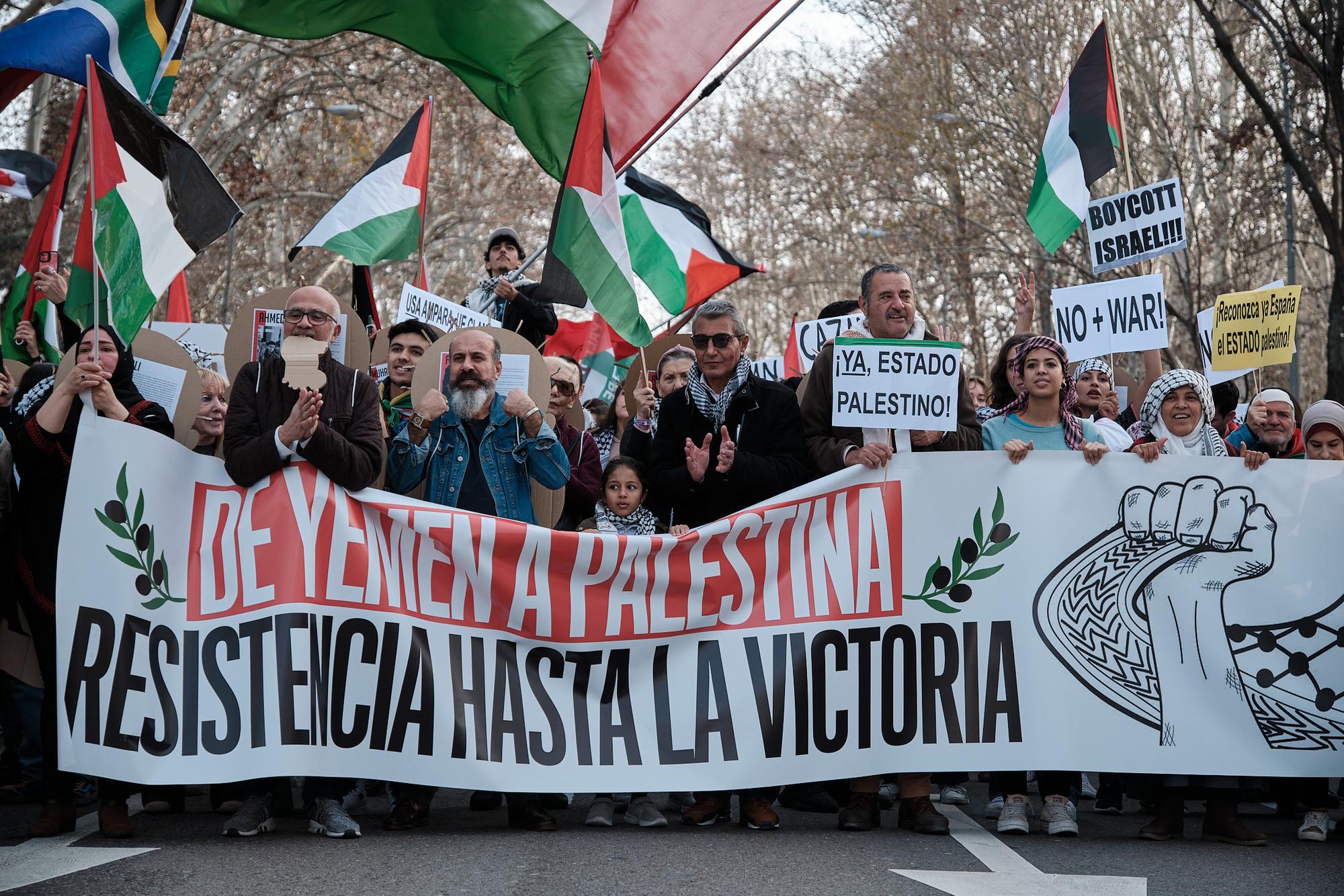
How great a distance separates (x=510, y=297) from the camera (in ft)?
Result: 31.9

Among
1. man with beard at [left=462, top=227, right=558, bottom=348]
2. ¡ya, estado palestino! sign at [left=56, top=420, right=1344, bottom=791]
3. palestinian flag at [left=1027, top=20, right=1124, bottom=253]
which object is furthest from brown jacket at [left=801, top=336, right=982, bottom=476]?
palestinian flag at [left=1027, top=20, right=1124, bottom=253]

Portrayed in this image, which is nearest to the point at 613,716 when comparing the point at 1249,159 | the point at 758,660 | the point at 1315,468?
the point at 758,660

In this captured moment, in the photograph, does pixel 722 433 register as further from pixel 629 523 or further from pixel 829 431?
pixel 629 523

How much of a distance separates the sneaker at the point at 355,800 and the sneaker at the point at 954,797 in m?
2.60

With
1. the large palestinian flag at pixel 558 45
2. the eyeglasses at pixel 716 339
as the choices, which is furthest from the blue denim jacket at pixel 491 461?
the large palestinian flag at pixel 558 45

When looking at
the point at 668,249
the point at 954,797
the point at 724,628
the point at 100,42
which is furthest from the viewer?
the point at 668,249

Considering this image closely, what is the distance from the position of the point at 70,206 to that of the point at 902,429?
18.7m

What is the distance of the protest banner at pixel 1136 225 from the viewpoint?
959cm

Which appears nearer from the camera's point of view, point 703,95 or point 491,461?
point 491,461

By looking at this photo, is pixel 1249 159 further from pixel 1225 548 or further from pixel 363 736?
pixel 363 736

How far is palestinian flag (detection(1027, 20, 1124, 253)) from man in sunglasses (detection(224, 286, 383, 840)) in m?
5.19

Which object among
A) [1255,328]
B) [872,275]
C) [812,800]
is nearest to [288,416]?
[872,275]

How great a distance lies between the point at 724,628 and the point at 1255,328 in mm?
5690

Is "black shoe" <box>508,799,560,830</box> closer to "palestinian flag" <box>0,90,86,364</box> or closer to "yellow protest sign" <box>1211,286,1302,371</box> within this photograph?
"palestinian flag" <box>0,90,86,364</box>
